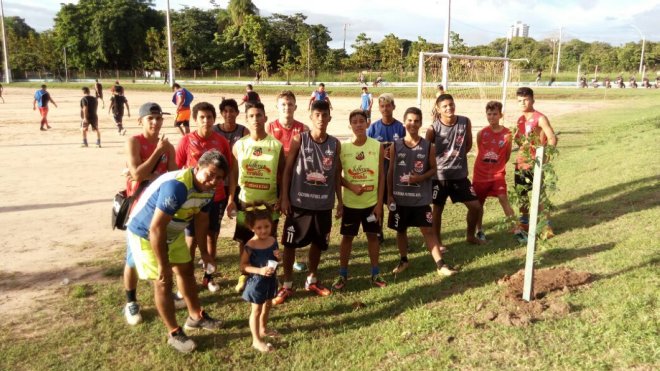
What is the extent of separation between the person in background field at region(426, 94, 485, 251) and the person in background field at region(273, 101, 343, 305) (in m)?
1.67

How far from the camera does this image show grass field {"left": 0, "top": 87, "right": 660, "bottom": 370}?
343cm

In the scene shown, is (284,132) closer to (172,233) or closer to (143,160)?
(143,160)

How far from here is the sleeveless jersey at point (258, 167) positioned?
495 centimetres

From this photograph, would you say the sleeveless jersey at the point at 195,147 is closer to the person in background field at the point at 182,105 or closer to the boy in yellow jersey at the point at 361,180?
the boy in yellow jersey at the point at 361,180

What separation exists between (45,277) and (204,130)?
2.53 meters

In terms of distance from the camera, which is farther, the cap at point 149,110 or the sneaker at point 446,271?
the sneaker at point 446,271

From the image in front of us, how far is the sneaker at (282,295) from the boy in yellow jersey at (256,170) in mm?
411

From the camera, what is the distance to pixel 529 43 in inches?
3219

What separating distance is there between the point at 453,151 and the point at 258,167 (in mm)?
2450

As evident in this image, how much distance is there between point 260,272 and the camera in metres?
3.79

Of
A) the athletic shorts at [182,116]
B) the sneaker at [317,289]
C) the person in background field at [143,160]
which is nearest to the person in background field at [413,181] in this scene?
the sneaker at [317,289]

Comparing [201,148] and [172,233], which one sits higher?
[201,148]

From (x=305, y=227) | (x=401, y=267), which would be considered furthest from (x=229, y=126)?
(x=401, y=267)

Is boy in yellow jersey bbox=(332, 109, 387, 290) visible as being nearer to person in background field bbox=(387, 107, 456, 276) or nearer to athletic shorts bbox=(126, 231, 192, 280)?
person in background field bbox=(387, 107, 456, 276)
